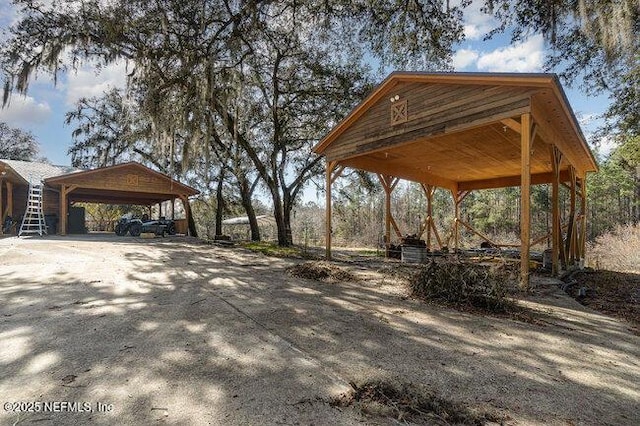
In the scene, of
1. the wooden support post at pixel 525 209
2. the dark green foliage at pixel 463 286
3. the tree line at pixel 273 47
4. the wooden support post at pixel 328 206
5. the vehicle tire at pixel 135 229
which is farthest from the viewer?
the vehicle tire at pixel 135 229

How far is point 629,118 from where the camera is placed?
34.7 ft

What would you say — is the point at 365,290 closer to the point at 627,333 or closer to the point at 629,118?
the point at 627,333

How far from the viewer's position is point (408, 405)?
175cm

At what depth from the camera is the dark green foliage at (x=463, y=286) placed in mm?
3913

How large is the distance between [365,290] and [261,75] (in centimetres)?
1119

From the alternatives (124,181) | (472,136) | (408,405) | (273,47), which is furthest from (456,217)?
(124,181)

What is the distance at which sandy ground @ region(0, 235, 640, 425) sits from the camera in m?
1.72

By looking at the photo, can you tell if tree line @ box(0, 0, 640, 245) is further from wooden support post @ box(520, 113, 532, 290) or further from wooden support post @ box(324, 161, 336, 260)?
wooden support post @ box(324, 161, 336, 260)

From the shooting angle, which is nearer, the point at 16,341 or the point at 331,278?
the point at 16,341

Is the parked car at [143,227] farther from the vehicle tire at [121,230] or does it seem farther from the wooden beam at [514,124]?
the wooden beam at [514,124]

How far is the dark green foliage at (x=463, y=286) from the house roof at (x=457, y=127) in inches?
115

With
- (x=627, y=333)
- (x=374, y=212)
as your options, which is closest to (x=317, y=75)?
(x=627, y=333)

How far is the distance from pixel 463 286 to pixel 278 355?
9.46 ft

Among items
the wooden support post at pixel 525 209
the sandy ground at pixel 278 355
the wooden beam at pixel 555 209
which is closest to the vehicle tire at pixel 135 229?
the sandy ground at pixel 278 355
